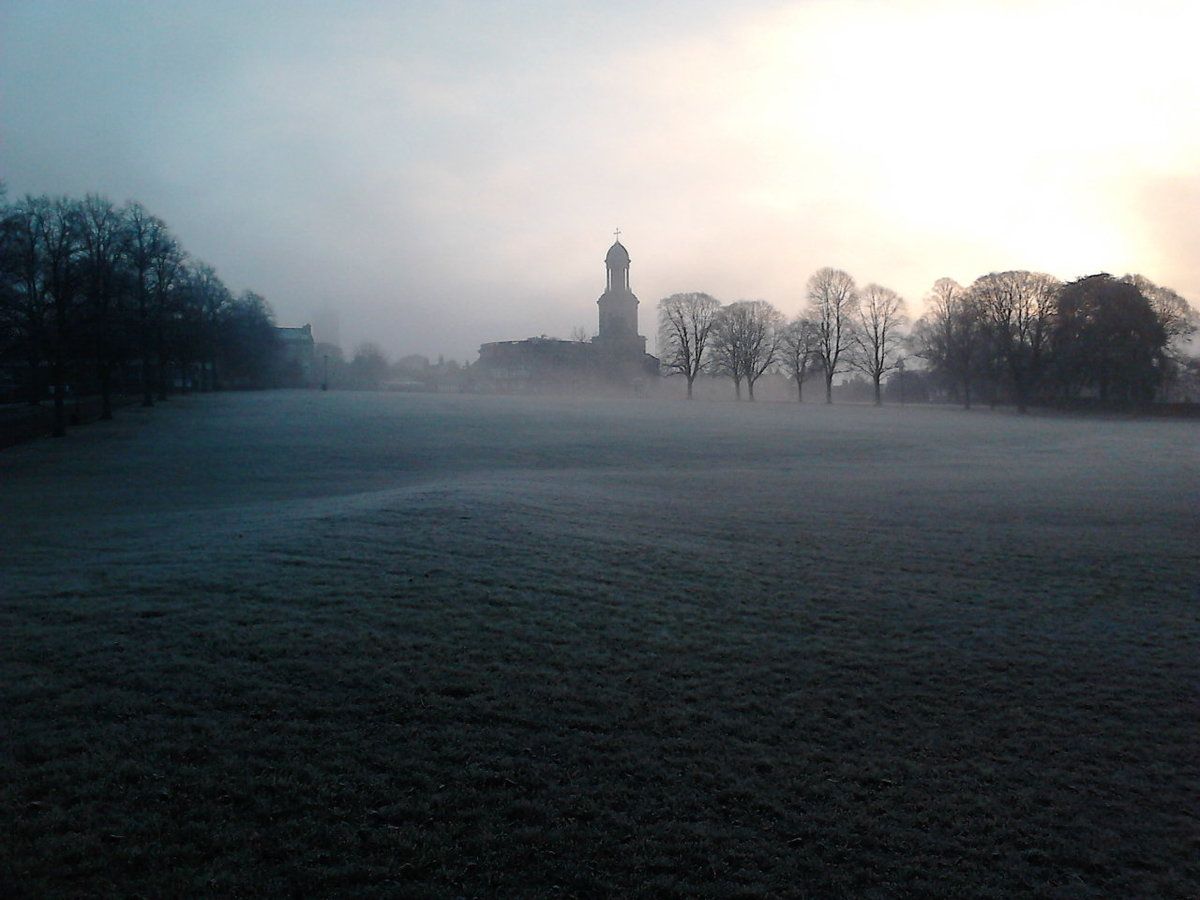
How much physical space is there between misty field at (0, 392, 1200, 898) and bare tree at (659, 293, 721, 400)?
90.6 m

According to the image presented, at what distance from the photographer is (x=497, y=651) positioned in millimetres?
9375

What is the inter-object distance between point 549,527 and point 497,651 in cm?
679

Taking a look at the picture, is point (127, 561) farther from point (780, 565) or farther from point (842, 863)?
point (842, 863)

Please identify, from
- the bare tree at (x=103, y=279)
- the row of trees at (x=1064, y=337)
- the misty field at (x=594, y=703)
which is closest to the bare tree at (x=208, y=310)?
the bare tree at (x=103, y=279)

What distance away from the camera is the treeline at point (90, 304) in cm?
4188

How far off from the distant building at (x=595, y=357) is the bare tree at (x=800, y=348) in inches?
801

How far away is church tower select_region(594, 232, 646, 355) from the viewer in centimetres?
13488

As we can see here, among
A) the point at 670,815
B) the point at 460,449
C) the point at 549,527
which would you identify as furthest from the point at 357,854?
the point at 460,449

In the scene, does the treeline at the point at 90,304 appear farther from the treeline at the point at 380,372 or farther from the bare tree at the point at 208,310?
the treeline at the point at 380,372

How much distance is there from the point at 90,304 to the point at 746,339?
2927 inches

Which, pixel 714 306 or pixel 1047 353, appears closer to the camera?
pixel 1047 353

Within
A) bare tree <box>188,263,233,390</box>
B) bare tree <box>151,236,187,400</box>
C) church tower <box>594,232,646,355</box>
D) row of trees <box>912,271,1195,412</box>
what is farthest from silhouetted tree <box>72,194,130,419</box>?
church tower <box>594,232,646,355</box>

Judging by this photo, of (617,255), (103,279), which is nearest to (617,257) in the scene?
(617,255)

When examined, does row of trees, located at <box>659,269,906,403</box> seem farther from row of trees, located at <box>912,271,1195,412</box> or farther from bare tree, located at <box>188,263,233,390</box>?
bare tree, located at <box>188,263,233,390</box>
